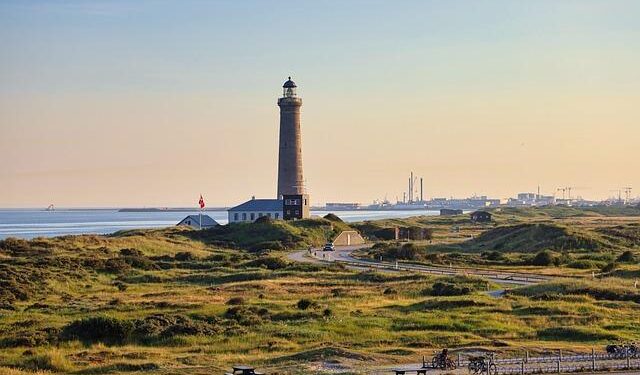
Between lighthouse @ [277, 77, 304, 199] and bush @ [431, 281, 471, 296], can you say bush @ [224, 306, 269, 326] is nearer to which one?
bush @ [431, 281, 471, 296]

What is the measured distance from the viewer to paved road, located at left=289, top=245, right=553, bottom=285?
228 feet

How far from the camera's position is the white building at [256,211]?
468ft

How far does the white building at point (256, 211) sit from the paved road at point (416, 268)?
35626mm

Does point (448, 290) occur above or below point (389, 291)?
above

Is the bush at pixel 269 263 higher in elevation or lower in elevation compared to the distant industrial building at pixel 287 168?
lower

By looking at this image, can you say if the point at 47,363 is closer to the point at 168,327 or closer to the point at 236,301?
the point at 168,327

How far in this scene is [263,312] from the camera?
156ft

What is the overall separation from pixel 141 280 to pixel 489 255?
132ft

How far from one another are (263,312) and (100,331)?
9.59m

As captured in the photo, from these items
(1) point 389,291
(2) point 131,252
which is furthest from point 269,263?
(1) point 389,291

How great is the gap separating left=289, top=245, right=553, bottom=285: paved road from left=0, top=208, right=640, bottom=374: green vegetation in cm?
393

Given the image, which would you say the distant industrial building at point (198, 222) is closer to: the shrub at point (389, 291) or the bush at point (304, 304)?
the shrub at point (389, 291)

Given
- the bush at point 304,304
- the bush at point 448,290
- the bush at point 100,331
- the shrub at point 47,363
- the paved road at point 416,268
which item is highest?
the paved road at point 416,268

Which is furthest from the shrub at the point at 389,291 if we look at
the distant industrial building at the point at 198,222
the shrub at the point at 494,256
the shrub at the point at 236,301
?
the distant industrial building at the point at 198,222
